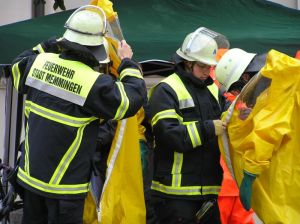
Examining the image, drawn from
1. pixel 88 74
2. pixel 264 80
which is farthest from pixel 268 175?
pixel 88 74

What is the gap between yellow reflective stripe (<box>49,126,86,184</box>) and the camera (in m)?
3.09

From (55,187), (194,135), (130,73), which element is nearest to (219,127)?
(194,135)

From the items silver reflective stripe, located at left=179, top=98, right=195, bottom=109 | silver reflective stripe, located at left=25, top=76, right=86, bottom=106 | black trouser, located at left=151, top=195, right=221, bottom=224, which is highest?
silver reflective stripe, located at left=25, top=76, right=86, bottom=106

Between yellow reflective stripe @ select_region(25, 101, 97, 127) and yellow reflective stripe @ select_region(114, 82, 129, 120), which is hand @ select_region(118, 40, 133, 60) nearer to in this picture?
yellow reflective stripe @ select_region(114, 82, 129, 120)

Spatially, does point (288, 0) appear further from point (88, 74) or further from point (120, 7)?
point (88, 74)

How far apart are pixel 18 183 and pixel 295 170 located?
156 centimetres

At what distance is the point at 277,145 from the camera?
2.97 m

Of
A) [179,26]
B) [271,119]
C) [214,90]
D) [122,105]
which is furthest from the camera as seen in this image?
[179,26]

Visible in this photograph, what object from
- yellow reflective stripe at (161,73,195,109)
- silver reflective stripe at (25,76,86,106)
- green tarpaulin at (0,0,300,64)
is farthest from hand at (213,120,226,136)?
green tarpaulin at (0,0,300,64)

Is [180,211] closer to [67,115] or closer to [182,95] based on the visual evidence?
[182,95]

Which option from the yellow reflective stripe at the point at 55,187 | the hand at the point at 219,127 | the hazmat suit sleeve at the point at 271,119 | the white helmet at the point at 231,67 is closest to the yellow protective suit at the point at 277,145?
the hazmat suit sleeve at the point at 271,119

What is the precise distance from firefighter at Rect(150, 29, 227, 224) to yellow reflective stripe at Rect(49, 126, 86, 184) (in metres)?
0.58

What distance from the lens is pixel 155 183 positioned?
367 centimetres

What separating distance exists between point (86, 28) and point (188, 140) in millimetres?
883
